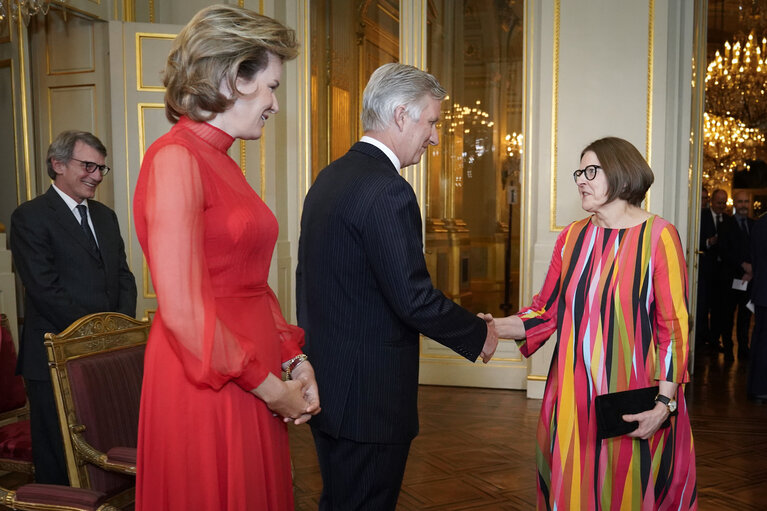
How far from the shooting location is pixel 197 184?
1.26 metres

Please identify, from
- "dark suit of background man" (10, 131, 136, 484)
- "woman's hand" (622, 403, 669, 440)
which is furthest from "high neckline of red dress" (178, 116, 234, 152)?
"dark suit of background man" (10, 131, 136, 484)

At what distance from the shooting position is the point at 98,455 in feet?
6.22

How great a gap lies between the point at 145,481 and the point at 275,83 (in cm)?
82

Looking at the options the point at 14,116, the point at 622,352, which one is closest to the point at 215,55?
the point at 622,352

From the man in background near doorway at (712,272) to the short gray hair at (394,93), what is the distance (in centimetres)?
622

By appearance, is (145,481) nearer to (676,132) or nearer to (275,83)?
(275,83)

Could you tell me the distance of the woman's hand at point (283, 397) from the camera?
1.34 metres

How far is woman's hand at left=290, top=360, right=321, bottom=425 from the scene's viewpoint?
1.49 m

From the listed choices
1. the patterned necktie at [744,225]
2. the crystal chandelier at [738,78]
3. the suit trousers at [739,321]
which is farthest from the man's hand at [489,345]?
the crystal chandelier at [738,78]

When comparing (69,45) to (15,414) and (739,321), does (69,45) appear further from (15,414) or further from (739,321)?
(739,321)

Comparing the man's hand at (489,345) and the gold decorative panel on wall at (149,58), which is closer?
the man's hand at (489,345)

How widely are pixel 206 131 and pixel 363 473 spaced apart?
0.95 m

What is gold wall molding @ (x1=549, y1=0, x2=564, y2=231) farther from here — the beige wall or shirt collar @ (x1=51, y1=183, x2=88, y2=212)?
shirt collar @ (x1=51, y1=183, x2=88, y2=212)

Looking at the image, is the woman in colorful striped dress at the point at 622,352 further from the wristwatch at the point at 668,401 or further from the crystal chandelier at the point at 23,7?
the crystal chandelier at the point at 23,7
